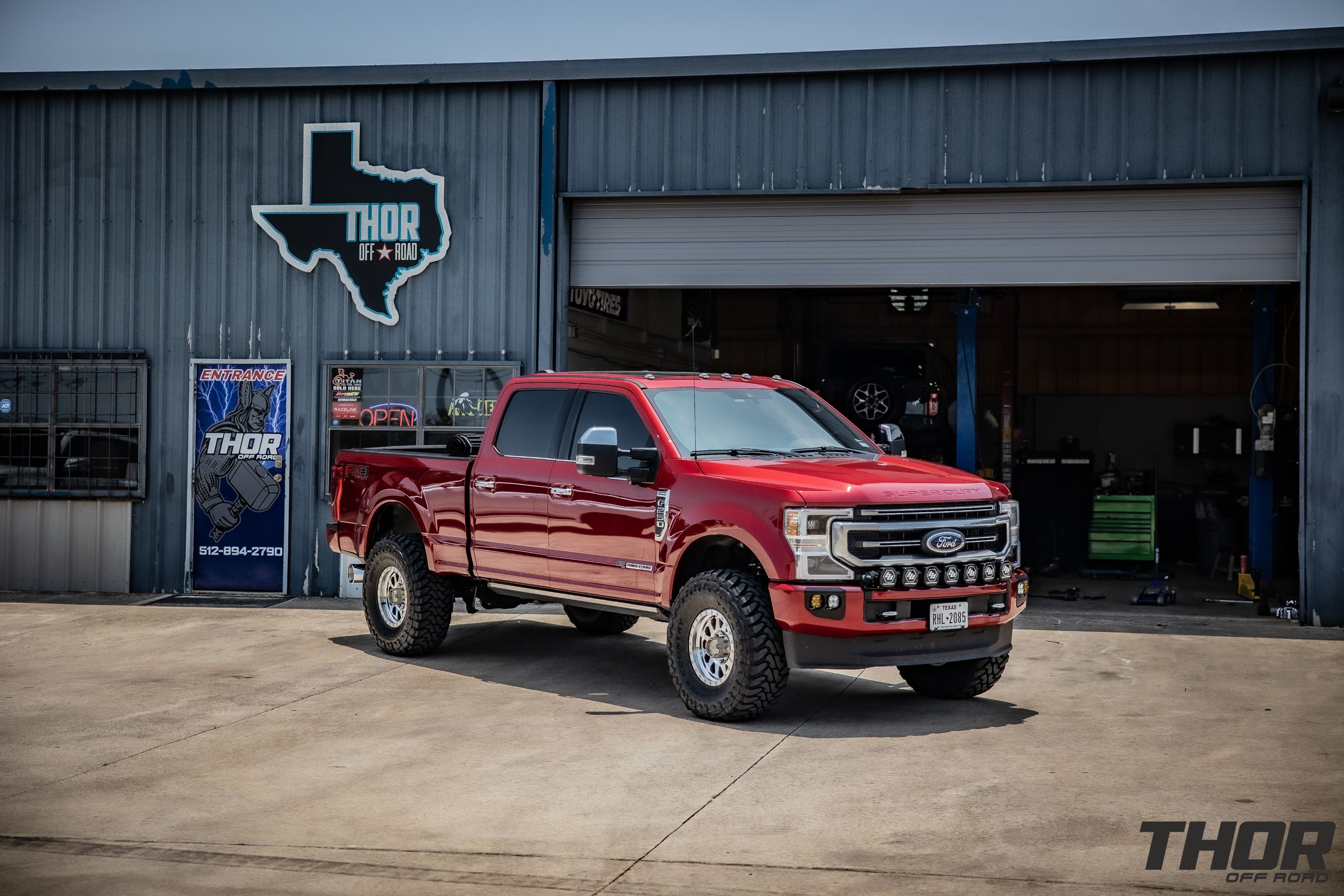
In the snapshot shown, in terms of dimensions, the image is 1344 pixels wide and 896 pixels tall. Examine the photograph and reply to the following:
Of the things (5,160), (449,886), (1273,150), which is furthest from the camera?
(5,160)

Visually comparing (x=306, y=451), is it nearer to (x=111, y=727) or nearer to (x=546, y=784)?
(x=111, y=727)

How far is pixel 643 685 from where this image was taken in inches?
348

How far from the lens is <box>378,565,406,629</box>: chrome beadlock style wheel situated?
994 cm

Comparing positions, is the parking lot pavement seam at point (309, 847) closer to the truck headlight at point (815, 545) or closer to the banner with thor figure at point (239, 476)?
the truck headlight at point (815, 545)

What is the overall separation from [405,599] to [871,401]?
361 inches

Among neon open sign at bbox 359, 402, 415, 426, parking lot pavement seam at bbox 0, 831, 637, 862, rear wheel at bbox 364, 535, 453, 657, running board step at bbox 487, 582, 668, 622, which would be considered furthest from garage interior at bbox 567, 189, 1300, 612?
parking lot pavement seam at bbox 0, 831, 637, 862

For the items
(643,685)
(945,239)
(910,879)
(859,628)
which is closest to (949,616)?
(859,628)

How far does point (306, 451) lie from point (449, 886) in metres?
9.29

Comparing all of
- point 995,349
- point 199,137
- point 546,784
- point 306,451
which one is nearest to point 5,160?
point 199,137

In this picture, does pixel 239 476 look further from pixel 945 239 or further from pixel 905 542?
pixel 905 542

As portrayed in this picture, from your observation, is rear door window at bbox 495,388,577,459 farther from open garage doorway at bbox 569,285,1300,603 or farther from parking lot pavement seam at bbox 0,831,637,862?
open garage doorway at bbox 569,285,1300,603

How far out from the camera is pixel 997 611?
768cm

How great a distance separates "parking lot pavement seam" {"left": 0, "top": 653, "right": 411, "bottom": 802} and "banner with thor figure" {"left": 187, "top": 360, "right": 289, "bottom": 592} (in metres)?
4.41

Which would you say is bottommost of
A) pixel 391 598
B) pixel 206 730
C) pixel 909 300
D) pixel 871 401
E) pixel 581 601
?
pixel 206 730
